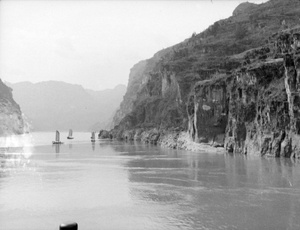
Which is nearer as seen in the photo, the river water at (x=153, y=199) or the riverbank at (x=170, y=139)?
the river water at (x=153, y=199)

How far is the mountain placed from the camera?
64750 millimetres

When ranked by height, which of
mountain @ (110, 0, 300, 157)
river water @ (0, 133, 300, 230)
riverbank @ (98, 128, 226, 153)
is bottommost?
river water @ (0, 133, 300, 230)

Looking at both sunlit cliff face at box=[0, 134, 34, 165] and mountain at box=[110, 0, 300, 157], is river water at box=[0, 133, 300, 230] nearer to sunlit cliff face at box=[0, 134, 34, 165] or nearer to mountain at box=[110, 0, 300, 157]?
sunlit cliff face at box=[0, 134, 34, 165]

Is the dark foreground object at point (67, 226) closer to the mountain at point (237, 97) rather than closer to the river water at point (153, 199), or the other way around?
the river water at point (153, 199)

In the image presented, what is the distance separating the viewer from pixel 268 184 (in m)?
39.2

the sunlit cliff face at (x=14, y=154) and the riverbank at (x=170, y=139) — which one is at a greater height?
the riverbank at (x=170, y=139)

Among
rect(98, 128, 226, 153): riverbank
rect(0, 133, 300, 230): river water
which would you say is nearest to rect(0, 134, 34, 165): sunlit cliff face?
rect(0, 133, 300, 230): river water

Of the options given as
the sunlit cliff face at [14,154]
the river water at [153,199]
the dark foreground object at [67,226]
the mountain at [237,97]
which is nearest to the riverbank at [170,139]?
the mountain at [237,97]

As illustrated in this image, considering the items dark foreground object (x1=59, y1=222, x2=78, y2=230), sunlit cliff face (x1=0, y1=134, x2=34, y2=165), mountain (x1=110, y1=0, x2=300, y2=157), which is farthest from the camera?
sunlit cliff face (x1=0, y1=134, x2=34, y2=165)

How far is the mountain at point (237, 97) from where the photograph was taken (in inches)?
2549

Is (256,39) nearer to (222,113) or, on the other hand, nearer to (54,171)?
(222,113)

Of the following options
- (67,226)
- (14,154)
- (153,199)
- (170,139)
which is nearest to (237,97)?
(170,139)

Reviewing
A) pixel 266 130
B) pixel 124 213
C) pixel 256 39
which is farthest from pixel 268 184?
pixel 256 39

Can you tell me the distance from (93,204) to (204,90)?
72.1 meters
